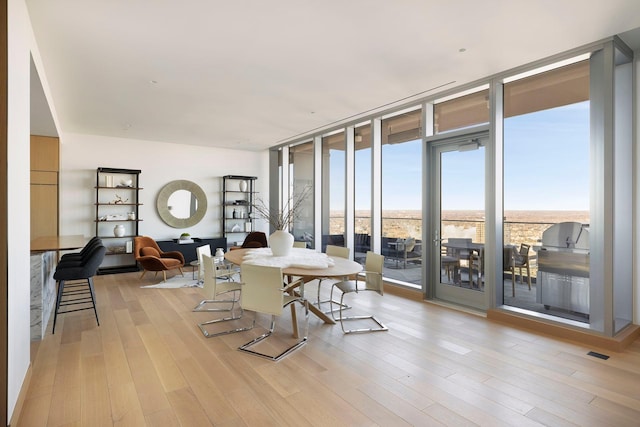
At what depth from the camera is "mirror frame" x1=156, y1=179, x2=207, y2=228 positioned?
25.9 ft

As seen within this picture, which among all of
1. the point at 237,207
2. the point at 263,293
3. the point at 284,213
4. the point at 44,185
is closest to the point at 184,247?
the point at 237,207

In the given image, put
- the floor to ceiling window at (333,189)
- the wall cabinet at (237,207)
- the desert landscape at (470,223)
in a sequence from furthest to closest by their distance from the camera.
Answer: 1. the wall cabinet at (237,207)
2. the floor to ceiling window at (333,189)
3. the desert landscape at (470,223)

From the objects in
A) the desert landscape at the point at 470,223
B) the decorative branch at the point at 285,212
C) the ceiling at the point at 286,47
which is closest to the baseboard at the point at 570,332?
the desert landscape at the point at 470,223

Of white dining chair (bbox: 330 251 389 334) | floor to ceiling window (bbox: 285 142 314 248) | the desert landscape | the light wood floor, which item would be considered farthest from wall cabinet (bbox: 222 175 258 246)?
white dining chair (bbox: 330 251 389 334)

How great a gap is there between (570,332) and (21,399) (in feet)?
15.3

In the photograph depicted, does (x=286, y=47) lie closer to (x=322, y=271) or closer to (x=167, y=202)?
(x=322, y=271)

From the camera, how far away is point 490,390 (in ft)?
8.30

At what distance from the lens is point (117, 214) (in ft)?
24.4

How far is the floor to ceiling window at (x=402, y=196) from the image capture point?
5.32 meters

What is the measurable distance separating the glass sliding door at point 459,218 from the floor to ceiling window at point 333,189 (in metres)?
2.00

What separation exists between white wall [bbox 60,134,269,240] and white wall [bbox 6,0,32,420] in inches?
202

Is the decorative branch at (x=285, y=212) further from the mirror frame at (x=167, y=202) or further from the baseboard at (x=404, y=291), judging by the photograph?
the baseboard at (x=404, y=291)

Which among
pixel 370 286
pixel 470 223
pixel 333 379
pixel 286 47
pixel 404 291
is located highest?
pixel 286 47

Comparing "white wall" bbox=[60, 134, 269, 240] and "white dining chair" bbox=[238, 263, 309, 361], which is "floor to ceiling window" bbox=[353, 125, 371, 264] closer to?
"white dining chair" bbox=[238, 263, 309, 361]
